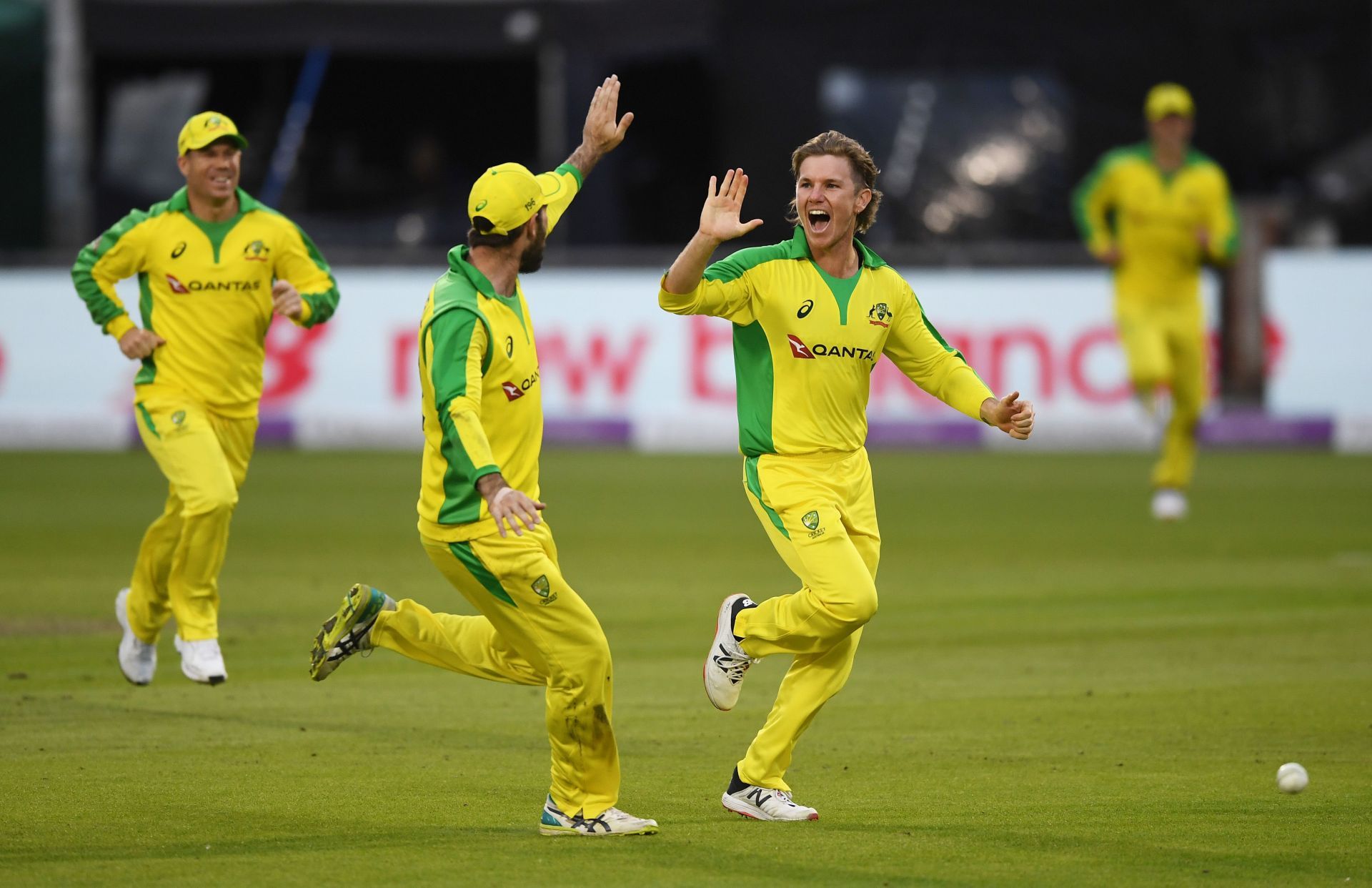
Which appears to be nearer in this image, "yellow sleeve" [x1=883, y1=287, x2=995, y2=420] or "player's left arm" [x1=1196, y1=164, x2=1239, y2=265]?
"yellow sleeve" [x1=883, y1=287, x2=995, y2=420]

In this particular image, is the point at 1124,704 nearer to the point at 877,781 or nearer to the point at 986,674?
the point at 986,674

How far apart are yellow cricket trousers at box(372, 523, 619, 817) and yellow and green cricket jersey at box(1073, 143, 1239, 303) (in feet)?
31.9

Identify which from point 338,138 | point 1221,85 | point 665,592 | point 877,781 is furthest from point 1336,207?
point 877,781

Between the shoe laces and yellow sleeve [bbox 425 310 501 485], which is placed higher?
yellow sleeve [bbox 425 310 501 485]

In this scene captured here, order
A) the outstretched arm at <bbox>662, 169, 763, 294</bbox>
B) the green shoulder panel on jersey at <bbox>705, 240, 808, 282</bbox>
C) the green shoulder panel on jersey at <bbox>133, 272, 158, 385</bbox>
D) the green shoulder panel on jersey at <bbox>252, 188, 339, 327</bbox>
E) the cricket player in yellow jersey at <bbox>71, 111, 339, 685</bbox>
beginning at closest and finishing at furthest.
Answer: the outstretched arm at <bbox>662, 169, 763, 294</bbox> → the green shoulder panel on jersey at <bbox>705, 240, 808, 282</bbox> → the cricket player in yellow jersey at <bbox>71, 111, 339, 685</bbox> → the green shoulder panel on jersey at <bbox>133, 272, 158, 385</bbox> → the green shoulder panel on jersey at <bbox>252, 188, 339, 327</bbox>

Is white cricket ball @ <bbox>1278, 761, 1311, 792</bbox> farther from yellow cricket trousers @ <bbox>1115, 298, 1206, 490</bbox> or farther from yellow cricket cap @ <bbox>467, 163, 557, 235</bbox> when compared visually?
yellow cricket trousers @ <bbox>1115, 298, 1206, 490</bbox>

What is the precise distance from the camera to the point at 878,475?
18531 millimetres

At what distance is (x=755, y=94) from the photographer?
22.9m

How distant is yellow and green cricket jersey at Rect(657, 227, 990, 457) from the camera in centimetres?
666

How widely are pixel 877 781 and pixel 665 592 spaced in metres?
4.93

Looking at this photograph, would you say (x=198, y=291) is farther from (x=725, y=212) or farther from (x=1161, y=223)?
(x=1161, y=223)

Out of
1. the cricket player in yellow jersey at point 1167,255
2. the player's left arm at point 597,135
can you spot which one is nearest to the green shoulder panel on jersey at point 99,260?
the player's left arm at point 597,135

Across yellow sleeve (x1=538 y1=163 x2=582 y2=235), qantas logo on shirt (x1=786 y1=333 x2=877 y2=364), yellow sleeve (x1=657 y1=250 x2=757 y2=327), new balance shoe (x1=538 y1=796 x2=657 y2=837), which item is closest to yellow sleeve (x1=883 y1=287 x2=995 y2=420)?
qantas logo on shirt (x1=786 y1=333 x2=877 y2=364)

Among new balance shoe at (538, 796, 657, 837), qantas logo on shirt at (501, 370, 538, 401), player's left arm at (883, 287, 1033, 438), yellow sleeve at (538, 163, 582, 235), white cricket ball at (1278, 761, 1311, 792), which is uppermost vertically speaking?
yellow sleeve at (538, 163, 582, 235)
